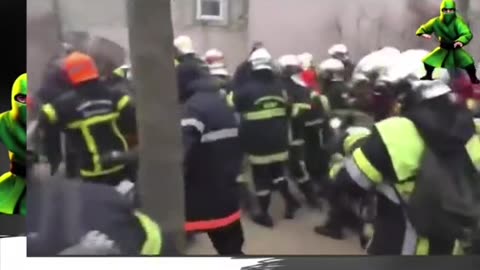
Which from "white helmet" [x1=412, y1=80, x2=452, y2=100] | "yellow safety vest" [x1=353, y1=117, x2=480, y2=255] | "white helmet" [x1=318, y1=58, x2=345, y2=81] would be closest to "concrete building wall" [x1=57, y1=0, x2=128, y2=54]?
"white helmet" [x1=318, y1=58, x2=345, y2=81]

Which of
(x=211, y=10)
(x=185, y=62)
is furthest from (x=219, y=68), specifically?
(x=211, y=10)

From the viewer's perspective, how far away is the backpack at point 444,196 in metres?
3.54

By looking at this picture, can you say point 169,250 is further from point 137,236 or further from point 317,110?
point 317,110

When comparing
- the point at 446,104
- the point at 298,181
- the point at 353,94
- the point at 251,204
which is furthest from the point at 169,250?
the point at 446,104

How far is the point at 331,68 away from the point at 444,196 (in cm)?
101

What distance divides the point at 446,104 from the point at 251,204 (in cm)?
129

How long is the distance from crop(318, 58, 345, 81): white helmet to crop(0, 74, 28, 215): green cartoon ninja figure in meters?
1.83

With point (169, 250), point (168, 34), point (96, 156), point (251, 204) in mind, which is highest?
point (168, 34)

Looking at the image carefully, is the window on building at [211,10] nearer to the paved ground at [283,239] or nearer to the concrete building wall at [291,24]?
the concrete building wall at [291,24]

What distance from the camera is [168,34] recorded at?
3.46m

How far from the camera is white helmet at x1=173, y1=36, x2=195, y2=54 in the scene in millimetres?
3467

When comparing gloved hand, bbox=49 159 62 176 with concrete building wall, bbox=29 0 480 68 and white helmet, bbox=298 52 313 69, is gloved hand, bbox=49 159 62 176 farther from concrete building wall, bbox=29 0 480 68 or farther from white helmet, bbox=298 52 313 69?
white helmet, bbox=298 52 313 69

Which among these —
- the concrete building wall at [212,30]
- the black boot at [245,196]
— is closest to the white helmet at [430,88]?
the concrete building wall at [212,30]

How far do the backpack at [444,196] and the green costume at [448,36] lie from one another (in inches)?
20.3
